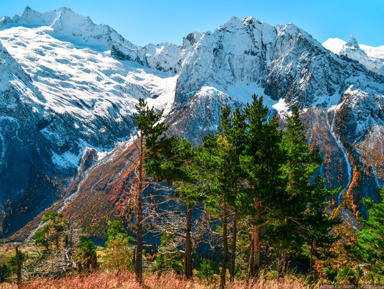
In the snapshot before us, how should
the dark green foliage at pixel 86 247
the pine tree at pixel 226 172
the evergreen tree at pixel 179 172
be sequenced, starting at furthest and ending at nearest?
the dark green foliage at pixel 86 247, the evergreen tree at pixel 179 172, the pine tree at pixel 226 172

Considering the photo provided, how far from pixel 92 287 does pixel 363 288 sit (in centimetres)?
763

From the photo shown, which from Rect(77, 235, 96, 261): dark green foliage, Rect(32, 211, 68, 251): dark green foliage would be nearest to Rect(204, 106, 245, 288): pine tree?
Rect(32, 211, 68, 251): dark green foliage

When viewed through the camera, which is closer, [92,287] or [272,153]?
[92,287]

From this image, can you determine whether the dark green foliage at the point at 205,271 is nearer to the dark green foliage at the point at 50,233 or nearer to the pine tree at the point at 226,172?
the pine tree at the point at 226,172

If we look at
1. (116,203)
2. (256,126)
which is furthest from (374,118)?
(256,126)

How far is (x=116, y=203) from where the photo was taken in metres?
142

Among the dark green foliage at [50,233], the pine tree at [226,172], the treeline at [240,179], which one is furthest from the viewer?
the dark green foliage at [50,233]

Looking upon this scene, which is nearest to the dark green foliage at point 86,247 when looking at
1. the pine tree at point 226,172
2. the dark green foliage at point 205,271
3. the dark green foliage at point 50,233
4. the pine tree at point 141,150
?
the dark green foliage at point 50,233

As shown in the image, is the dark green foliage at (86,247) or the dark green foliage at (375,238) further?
the dark green foliage at (86,247)

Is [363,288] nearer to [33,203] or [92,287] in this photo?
[92,287]

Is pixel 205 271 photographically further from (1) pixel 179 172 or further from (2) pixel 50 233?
(1) pixel 179 172

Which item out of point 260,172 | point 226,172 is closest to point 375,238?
point 260,172

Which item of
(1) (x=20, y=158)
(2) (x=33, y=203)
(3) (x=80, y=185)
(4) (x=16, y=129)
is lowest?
(2) (x=33, y=203)

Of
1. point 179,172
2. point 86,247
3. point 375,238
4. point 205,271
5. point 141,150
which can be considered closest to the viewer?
point 141,150
